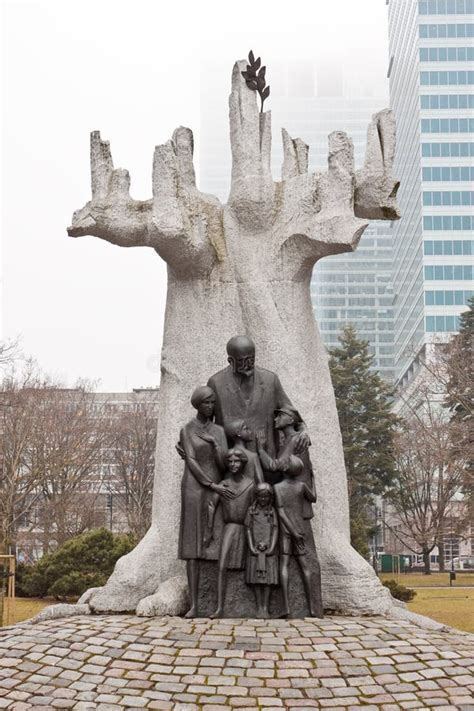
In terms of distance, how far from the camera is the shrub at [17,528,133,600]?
1709cm

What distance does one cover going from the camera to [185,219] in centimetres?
848

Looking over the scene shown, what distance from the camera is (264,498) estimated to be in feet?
23.3

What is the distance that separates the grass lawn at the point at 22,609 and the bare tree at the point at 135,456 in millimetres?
12824

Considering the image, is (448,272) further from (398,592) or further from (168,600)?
(168,600)

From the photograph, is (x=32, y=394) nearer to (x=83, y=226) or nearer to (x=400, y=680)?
(x=83, y=226)

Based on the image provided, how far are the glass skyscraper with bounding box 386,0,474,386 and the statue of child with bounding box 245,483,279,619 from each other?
5806 cm

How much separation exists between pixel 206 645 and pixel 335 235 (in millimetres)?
4377

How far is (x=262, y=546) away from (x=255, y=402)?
1.45m

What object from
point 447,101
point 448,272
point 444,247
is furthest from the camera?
point 447,101

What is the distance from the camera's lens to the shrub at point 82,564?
17.1m

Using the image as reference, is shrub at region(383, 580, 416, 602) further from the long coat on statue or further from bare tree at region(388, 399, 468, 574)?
the long coat on statue

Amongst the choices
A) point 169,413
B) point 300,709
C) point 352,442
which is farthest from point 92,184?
point 352,442

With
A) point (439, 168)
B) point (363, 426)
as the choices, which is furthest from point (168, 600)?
point (439, 168)

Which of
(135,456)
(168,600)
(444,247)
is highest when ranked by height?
(444,247)
